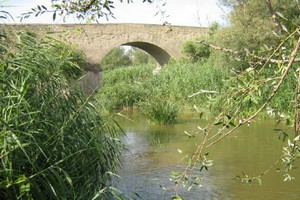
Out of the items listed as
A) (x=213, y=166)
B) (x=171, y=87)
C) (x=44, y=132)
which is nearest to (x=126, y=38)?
(x=171, y=87)

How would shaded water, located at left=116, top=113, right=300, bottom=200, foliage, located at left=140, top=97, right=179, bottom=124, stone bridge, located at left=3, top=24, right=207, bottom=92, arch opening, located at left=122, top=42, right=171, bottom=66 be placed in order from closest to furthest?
shaded water, located at left=116, top=113, right=300, bottom=200 < foliage, located at left=140, top=97, right=179, bottom=124 < stone bridge, located at left=3, top=24, right=207, bottom=92 < arch opening, located at left=122, top=42, right=171, bottom=66

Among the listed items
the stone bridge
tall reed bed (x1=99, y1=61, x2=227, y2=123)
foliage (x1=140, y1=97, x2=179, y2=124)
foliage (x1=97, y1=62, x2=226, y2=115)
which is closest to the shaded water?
foliage (x1=140, y1=97, x2=179, y2=124)

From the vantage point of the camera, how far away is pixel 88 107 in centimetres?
372

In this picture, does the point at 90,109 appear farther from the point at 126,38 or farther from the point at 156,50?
the point at 156,50

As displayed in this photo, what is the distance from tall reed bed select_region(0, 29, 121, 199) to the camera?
110 inches

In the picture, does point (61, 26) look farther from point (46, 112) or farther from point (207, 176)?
point (46, 112)

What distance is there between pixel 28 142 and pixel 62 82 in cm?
87

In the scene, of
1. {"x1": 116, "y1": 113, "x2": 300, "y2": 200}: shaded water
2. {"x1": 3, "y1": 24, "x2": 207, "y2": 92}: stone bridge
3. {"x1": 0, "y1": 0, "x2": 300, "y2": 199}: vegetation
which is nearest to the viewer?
{"x1": 0, "y1": 0, "x2": 300, "y2": 199}: vegetation

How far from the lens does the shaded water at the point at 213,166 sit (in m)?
4.52

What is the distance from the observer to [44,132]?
122 inches

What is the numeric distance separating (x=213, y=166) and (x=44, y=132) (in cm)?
305

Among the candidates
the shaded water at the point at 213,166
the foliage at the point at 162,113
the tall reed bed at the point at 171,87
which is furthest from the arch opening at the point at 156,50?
the shaded water at the point at 213,166

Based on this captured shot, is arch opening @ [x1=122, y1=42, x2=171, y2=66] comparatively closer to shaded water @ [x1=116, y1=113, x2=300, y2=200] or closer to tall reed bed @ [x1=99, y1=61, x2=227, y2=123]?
tall reed bed @ [x1=99, y1=61, x2=227, y2=123]

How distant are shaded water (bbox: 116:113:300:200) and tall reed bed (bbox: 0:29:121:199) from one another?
558mm
